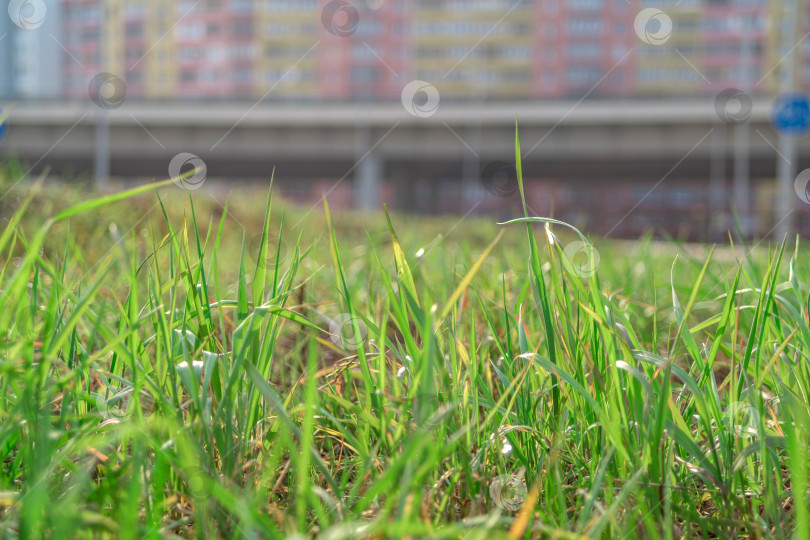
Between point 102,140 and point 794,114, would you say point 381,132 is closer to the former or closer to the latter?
point 102,140

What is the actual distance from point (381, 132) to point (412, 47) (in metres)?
46.3

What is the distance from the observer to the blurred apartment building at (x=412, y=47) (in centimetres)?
7538

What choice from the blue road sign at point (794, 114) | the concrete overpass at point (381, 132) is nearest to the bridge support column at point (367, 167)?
the concrete overpass at point (381, 132)

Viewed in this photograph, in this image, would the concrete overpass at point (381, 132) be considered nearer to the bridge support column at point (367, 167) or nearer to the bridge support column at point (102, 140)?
the bridge support column at point (367, 167)

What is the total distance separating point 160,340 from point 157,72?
88545 millimetres

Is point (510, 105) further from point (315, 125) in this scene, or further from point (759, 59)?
point (759, 59)

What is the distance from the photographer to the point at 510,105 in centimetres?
3575

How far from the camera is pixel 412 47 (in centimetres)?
7869

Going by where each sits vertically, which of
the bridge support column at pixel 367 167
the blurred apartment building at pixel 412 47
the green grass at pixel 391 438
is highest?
the blurred apartment building at pixel 412 47

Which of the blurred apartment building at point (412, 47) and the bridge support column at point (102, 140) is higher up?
the blurred apartment building at point (412, 47)

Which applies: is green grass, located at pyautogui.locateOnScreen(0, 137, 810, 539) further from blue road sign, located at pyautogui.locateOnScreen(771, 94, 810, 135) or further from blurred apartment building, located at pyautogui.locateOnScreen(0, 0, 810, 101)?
blurred apartment building, located at pyautogui.locateOnScreen(0, 0, 810, 101)

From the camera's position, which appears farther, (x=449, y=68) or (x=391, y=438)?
(x=449, y=68)

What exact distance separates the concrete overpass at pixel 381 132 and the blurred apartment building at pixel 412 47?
127 feet

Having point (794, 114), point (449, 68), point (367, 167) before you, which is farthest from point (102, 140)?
point (449, 68)
